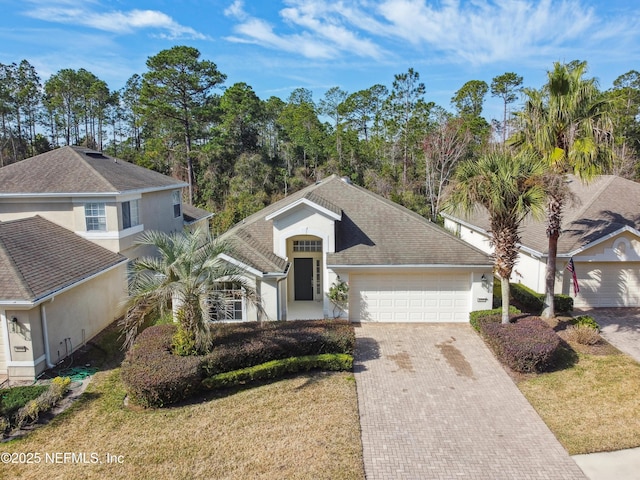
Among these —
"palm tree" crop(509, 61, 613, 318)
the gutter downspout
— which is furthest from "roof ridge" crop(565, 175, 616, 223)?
the gutter downspout

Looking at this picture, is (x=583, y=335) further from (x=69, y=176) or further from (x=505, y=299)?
(x=69, y=176)

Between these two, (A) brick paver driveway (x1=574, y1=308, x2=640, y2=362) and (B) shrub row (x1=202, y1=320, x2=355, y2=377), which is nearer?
(B) shrub row (x1=202, y1=320, x2=355, y2=377)

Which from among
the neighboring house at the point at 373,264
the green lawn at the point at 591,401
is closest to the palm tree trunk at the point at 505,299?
the neighboring house at the point at 373,264

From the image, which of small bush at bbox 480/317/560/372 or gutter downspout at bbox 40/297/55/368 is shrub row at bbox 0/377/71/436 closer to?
gutter downspout at bbox 40/297/55/368

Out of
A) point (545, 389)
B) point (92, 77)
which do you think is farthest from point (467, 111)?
point (92, 77)

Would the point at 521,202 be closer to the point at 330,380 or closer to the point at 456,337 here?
the point at 456,337

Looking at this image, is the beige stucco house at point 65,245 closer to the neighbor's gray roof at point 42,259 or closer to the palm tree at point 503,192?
the neighbor's gray roof at point 42,259
